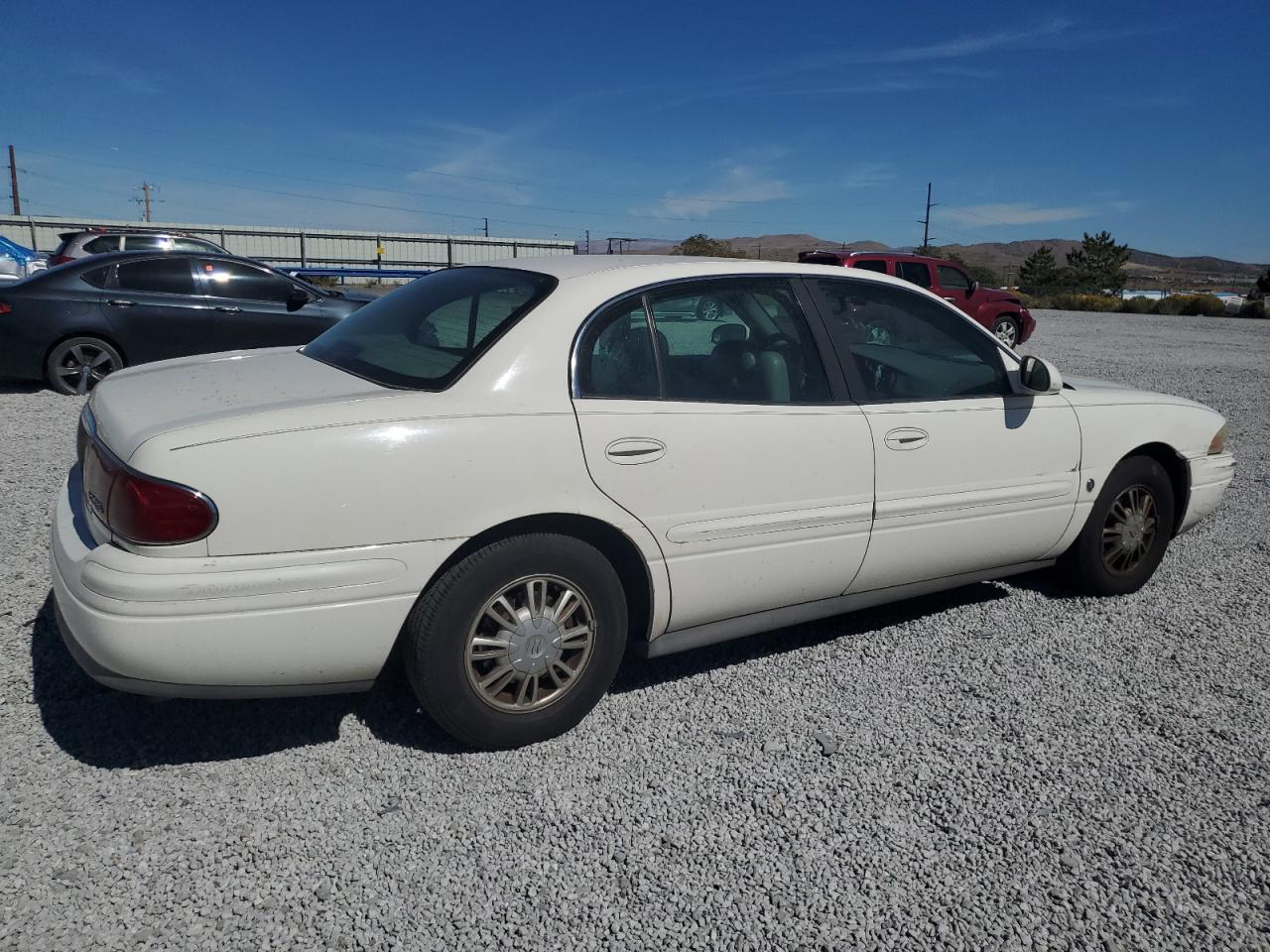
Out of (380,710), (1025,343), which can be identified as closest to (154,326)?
(380,710)

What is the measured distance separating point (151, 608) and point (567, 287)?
5.14 feet

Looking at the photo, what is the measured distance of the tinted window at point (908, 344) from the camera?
143 inches

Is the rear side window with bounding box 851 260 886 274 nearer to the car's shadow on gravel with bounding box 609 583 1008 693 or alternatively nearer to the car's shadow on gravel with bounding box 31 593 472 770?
the car's shadow on gravel with bounding box 609 583 1008 693

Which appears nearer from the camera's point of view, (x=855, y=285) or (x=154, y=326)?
(x=855, y=285)

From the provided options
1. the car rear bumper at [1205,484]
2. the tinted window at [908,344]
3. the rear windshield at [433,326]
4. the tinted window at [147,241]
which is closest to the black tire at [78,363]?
the rear windshield at [433,326]

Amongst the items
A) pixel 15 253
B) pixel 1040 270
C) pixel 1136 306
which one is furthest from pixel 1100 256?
pixel 15 253

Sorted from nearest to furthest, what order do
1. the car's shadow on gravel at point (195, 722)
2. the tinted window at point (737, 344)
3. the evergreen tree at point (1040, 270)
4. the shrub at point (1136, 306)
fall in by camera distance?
the car's shadow on gravel at point (195, 722), the tinted window at point (737, 344), the shrub at point (1136, 306), the evergreen tree at point (1040, 270)

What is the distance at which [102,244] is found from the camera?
1605 cm

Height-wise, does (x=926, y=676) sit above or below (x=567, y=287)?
below

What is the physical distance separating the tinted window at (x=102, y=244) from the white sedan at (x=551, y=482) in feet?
48.7

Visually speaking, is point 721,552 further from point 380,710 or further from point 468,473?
point 380,710

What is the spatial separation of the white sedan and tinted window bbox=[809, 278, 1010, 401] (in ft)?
0.04

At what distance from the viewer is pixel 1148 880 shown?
2.45 metres

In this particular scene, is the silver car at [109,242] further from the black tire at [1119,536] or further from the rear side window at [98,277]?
the black tire at [1119,536]
